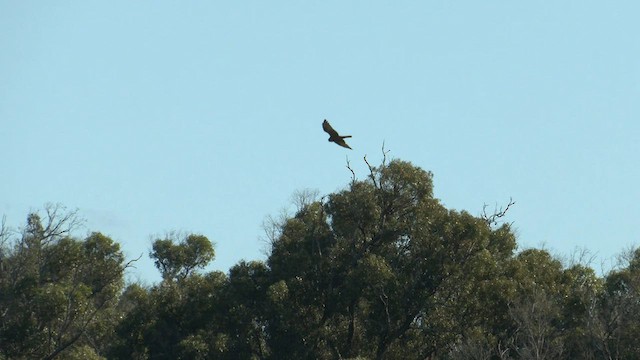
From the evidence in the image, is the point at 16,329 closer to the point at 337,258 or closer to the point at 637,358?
the point at 337,258

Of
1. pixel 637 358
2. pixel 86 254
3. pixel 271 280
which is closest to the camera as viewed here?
pixel 637 358

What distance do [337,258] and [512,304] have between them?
5550 mm

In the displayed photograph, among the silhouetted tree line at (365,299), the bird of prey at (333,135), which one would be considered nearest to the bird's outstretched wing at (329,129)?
the bird of prey at (333,135)

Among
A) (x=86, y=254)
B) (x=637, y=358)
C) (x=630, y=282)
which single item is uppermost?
(x=86, y=254)

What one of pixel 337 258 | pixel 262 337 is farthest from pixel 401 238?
pixel 262 337

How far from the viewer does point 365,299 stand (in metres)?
40.0

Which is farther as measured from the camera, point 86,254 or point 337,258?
point 86,254

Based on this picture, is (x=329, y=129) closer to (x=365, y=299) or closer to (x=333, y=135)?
(x=333, y=135)

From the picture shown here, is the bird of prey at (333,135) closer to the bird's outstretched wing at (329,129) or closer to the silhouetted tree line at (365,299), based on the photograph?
the bird's outstretched wing at (329,129)

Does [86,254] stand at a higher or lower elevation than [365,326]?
higher

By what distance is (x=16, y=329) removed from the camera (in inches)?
1652

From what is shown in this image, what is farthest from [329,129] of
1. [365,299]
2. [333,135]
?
[365,299]

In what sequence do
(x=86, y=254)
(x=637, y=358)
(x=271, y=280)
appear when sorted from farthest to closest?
(x=86, y=254) < (x=271, y=280) < (x=637, y=358)

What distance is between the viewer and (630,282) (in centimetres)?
4159
